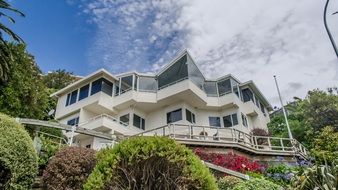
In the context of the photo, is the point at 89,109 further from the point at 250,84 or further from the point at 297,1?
the point at 297,1

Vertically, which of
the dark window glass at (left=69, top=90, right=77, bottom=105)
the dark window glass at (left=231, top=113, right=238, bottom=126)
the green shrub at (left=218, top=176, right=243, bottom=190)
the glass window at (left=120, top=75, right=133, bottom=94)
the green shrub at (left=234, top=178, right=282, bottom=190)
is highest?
the glass window at (left=120, top=75, right=133, bottom=94)

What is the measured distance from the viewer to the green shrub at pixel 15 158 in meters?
9.16

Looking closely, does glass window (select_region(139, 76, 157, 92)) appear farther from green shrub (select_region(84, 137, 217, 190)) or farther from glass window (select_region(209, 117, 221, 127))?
green shrub (select_region(84, 137, 217, 190))

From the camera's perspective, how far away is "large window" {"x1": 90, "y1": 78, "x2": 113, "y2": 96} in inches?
1212

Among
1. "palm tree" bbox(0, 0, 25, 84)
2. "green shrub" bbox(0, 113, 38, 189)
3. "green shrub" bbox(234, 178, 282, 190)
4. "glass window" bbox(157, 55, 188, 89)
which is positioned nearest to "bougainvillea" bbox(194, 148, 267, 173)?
"green shrub" bbox(234, 178, 282, 190)

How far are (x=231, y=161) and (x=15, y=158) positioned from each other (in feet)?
43.5

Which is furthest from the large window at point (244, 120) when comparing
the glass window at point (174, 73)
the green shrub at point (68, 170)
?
the green shrub at point (68, 170)

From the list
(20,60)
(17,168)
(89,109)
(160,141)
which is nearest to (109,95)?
(89,109)

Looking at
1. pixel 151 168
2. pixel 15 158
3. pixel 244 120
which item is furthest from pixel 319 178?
pixel 244 120

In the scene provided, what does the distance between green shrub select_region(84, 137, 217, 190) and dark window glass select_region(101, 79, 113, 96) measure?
77.7 feet

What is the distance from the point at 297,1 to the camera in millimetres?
12117

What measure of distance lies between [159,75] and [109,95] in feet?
17.9

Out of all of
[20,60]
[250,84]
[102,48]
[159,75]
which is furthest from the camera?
[250,84]

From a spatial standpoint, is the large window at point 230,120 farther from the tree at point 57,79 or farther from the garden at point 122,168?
the tree at point 57,79
